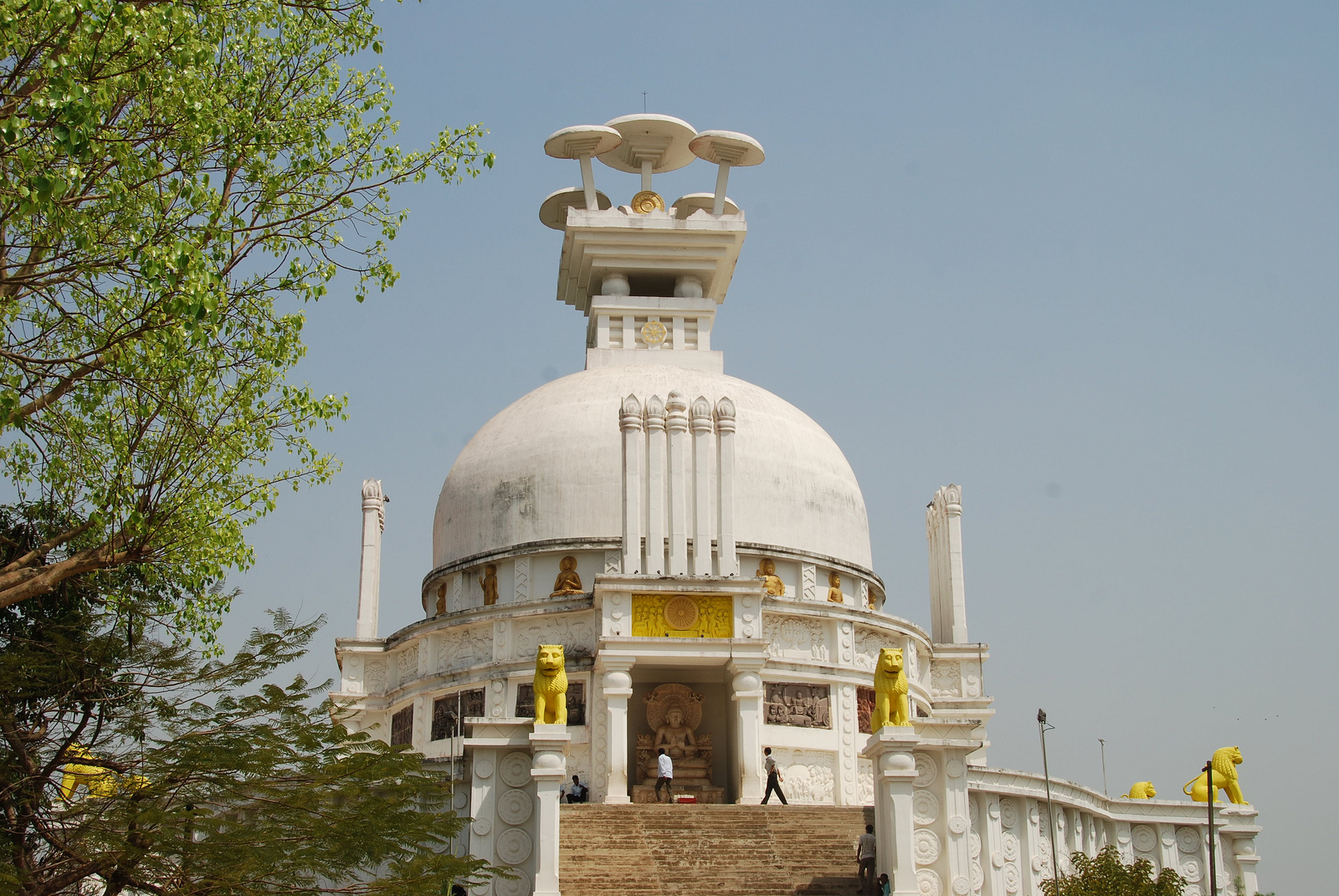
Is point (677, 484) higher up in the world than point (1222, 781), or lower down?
higher up

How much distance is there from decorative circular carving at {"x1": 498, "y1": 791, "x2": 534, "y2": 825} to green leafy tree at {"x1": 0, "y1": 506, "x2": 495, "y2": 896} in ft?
14.3

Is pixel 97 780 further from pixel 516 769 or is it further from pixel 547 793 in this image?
pixel 516 769

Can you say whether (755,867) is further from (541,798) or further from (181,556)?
(181,556)

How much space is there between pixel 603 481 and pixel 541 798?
1529 cm

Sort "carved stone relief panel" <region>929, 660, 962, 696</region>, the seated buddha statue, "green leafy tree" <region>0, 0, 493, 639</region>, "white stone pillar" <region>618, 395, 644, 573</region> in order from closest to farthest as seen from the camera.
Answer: "green leafy tree" <region>0, 0, 493, 639</region> < the seated buddha statue < "white stone pillar" <region>618, 395, 644, 573</region> < "carved stone relief panel" <region>929, 660, 962, 696</region>

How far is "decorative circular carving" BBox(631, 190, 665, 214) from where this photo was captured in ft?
149

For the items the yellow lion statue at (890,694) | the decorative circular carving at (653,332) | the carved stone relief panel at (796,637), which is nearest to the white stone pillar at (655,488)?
the carved stone relief panel at (796,637)

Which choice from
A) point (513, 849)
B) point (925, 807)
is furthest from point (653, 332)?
point (513, 849)

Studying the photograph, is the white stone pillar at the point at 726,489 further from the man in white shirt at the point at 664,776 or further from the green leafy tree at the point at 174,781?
the green leafy tree at the point at 174,781

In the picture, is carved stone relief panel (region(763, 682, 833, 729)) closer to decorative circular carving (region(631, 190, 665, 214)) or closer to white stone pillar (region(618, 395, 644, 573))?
white stone pillar (region(618, 395, 644, 573))

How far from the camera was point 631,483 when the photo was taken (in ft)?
110

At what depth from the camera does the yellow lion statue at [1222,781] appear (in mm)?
30656

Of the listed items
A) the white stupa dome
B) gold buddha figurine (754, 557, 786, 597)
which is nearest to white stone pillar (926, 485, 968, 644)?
the white stupa dome

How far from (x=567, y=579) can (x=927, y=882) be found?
14966mm
